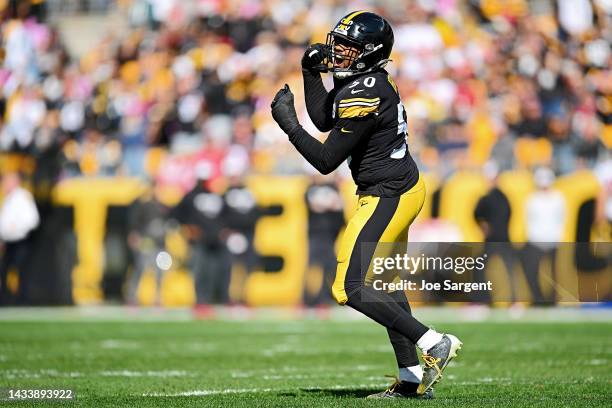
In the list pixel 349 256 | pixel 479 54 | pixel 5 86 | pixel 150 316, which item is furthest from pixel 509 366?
pixel 5 86

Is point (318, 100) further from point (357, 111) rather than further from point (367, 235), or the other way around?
point (367, 235)

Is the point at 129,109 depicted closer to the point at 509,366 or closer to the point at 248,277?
the point at 248,277

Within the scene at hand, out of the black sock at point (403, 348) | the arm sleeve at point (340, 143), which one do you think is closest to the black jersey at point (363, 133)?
the arm sleeve at point (340, 143)

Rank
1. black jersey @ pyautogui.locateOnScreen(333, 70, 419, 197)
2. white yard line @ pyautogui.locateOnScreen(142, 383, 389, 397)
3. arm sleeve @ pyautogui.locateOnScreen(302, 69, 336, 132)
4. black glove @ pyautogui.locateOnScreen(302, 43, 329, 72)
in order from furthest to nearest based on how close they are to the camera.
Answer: white yard line @ pyautogui.locateOnScreen(142, 383, 389, 397), arm sleeve @ pyautogui.locateOnScreen(302, 69, 336, 132), black glove @ pyautogui.locateOnScreen(302, 43, 329, 72), black jersey @ pyautogui.locateOnScreen(333, 70, 419, 197)

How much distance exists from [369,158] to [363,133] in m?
0.21

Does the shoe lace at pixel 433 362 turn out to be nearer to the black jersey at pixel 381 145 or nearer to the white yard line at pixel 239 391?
the black jersey at pixel 381 145

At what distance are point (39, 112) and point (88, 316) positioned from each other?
4.02 metres

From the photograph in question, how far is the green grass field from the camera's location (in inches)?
226

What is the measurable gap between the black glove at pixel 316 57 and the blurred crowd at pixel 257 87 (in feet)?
25.9

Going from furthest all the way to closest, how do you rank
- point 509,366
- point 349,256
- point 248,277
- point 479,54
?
1. point 479,54
2. point 248,277
3. point 509,366
4. point 349,256

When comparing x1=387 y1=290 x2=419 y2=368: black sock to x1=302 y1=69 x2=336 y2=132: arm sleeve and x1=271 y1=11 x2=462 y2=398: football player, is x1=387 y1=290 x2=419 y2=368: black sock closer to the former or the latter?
x1=271 y1=11 x2=462 y2=398: football player

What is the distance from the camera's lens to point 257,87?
50.5ft

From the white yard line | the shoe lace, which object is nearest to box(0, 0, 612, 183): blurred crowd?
the white yard line

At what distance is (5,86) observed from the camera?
16.1 metres
